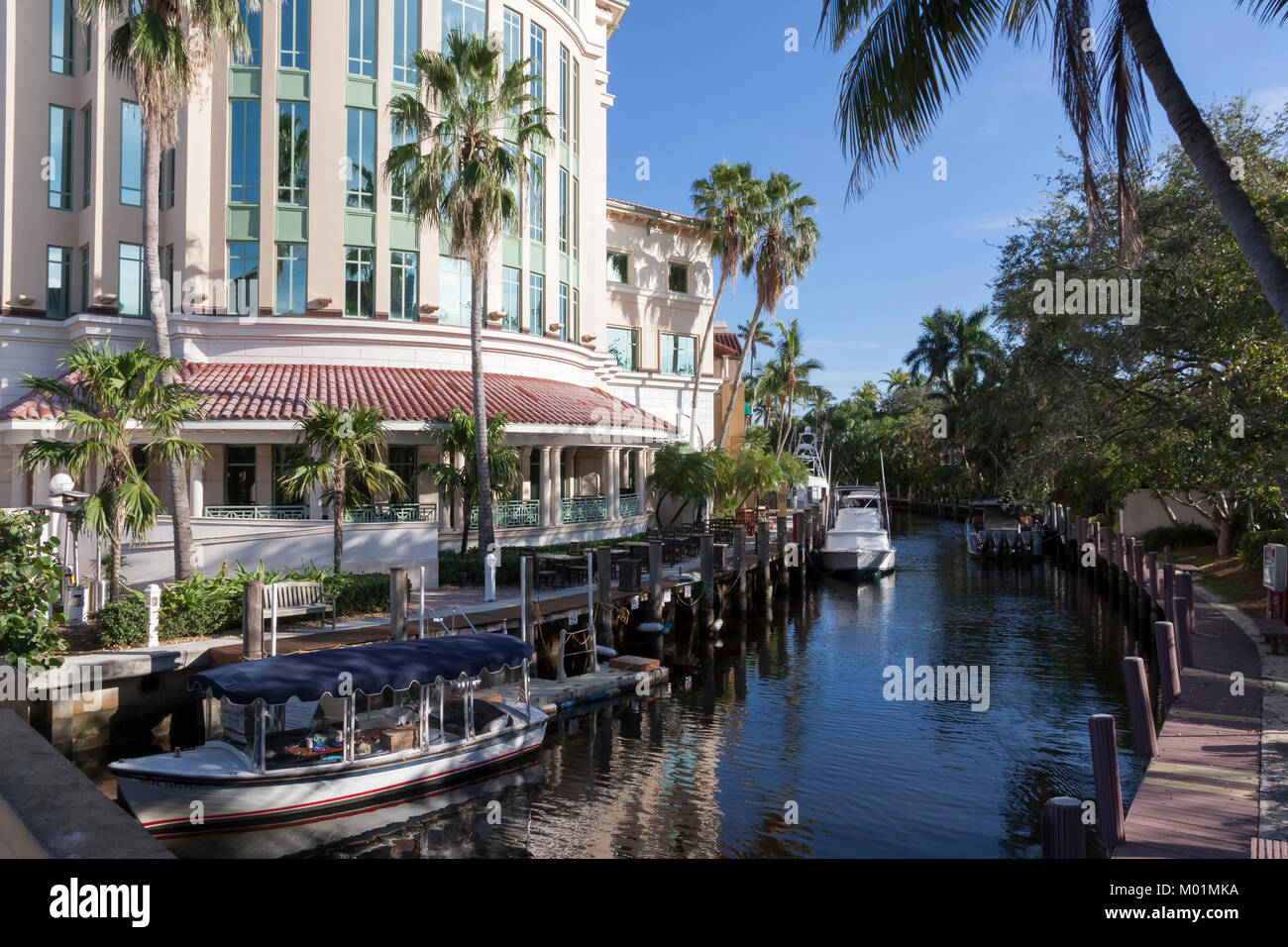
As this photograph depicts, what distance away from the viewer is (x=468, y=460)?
27094 mm

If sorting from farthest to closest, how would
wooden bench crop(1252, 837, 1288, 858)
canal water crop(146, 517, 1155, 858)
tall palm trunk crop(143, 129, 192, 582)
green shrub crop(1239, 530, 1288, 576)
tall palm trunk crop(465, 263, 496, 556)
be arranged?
green shrub crop(1239, 530, 1288, 576) → tall palm trunk crop(465, 263, 496, 556) → tall palm trunk crop(143, 129, 192, 582) → canal water crop(146, 517, 1155, 858) → wooden bench crop(1252, 837, 1288, 858)

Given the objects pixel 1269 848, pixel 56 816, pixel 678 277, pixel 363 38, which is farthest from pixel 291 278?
pixel 1269 848

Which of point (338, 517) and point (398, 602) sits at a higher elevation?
point (338, 517)

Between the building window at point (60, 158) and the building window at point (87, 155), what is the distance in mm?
487

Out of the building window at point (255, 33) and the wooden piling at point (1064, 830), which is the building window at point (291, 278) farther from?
the wooden piling at point (1064, 830)

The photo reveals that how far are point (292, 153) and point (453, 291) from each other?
22.4 ft

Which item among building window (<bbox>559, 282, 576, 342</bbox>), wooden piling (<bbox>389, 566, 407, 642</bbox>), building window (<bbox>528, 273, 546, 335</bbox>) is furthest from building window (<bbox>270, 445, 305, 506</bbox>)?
wooden piling (<bbox>389, 566, 407, 642</bbox>)

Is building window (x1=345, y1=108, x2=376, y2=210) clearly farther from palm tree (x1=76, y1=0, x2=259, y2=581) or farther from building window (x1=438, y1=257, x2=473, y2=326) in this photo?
palm tree (x1=76, y1=0, x2=259, y2=581)

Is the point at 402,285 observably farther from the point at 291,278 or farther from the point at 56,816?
the point at 56,816

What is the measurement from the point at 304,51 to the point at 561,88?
1033 cm

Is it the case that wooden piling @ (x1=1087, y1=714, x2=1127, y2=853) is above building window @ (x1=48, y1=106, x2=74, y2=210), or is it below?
below

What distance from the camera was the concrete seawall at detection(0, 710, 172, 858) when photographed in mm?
3287

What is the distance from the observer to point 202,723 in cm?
1575

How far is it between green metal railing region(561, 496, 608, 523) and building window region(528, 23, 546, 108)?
15194 mm
